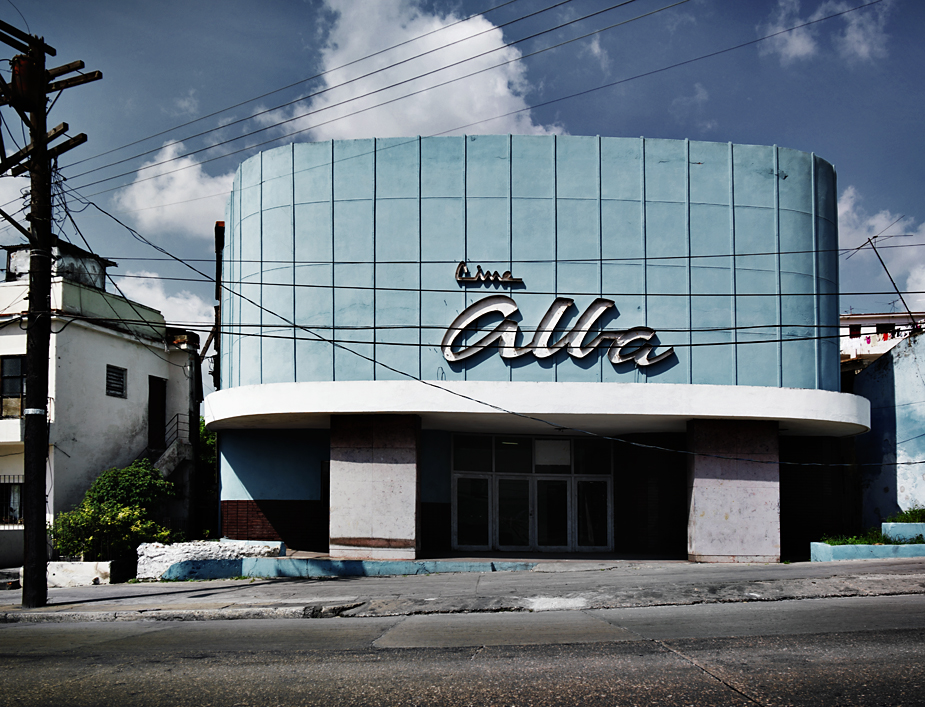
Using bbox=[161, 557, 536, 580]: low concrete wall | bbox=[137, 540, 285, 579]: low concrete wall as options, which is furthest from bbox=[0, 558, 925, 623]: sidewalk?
bbox=[137, 540, 285, 579]: low concrete wall

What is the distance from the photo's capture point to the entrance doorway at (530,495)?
22.4 meters

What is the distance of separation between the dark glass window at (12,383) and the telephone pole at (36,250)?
1068 cm

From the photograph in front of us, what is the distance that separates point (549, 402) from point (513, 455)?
4.51 m

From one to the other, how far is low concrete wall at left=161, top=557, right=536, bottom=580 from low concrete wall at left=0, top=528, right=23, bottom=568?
849 centimetres

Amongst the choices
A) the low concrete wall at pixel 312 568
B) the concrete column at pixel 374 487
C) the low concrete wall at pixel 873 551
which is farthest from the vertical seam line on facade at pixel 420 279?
the low concrete wall at pixel 873 551

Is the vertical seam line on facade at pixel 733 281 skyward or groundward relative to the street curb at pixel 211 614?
skyward

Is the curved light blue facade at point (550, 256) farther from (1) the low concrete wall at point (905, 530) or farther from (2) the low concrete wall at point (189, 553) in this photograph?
(2) the low concrete wall at point (189, 553)

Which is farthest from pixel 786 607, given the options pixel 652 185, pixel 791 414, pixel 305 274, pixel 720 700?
pixel 305 274

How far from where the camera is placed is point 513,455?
22.8 m

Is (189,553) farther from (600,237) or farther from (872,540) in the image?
(872,540)

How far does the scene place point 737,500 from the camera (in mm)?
19484

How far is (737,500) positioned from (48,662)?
1570cm

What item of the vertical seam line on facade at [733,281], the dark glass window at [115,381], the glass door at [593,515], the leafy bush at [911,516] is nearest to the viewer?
the vertical seam line on facade at [733,281]

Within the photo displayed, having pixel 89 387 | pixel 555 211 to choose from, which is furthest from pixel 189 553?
pixel 555 211
